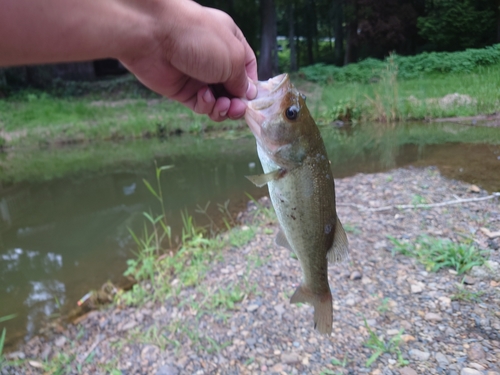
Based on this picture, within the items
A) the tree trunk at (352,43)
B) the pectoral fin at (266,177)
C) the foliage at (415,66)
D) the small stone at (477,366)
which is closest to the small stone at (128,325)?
the pectoral fin at (266,177)

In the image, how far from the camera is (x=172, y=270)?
4602 millimetres

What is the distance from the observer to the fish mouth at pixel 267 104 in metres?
1.87

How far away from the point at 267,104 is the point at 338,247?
821mm

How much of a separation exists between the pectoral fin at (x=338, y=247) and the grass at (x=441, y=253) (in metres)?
1.96

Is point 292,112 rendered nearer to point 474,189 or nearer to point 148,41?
point 148,41

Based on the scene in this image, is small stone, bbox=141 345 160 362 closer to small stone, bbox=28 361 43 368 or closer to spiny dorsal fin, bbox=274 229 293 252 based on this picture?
small stone, bbox=28 361 43 368

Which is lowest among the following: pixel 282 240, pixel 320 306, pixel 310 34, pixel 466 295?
pixel 466 295

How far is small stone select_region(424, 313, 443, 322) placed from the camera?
9.55ft

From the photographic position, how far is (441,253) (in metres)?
3.65

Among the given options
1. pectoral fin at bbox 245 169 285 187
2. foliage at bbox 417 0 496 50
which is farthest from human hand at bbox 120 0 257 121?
foliage at bbox 417 0 496 50

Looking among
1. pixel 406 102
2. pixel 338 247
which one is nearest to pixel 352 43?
pixel 406 102

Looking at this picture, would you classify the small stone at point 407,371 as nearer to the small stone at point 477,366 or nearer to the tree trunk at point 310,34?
the small stone at point 477,366

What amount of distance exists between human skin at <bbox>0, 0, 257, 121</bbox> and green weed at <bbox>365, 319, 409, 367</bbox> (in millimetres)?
1896

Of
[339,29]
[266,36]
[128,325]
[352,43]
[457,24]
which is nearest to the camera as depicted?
[128,325]
